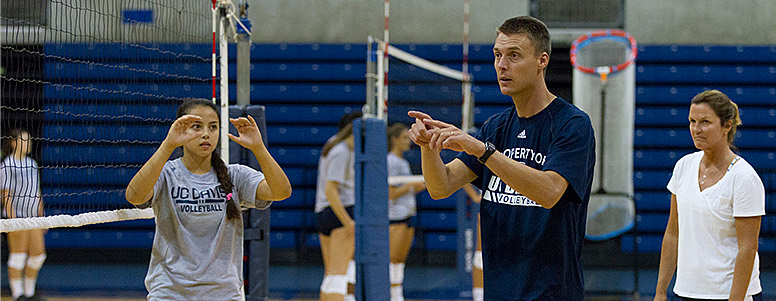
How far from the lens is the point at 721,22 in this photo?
9.58 meters

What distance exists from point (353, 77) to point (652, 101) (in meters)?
3.78

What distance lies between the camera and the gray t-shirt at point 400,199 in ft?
21.2

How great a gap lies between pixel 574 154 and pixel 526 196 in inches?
7.5

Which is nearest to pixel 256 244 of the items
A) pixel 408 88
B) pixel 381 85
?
pixel 381 85

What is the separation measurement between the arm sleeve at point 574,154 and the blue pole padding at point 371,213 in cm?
267

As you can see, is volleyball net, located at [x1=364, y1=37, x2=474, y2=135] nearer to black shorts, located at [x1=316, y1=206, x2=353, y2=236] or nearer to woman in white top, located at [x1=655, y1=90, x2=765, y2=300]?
black shorts, located at [x1=316, y1=206, x2=353, y2=236]

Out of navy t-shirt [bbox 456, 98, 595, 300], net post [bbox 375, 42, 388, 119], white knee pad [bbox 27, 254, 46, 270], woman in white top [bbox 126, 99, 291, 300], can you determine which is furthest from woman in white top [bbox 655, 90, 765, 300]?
white knee pad [bbox 27, 254, 46, 270]

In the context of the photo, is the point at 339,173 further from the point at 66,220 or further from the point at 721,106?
the point at 721,106

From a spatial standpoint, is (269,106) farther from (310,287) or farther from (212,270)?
(212,270)

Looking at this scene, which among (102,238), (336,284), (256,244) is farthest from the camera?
(102,238)

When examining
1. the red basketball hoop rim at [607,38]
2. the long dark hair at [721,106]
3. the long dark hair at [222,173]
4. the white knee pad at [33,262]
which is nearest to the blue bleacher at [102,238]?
the white knee pad at [33,262]

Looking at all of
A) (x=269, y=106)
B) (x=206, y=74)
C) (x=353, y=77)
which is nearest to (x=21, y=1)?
(x=206, y=74)

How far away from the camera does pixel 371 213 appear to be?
4812 millimetres

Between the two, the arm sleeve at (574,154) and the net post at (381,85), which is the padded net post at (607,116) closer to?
the net post at (381,85)
